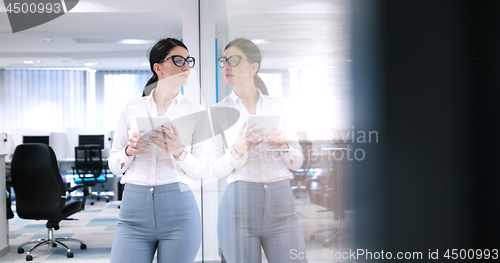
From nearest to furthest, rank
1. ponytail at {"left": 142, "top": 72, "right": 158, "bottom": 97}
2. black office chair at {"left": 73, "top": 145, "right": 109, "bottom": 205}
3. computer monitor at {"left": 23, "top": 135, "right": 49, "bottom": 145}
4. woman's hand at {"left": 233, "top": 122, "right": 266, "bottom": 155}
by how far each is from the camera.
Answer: woman's hand at {"left": 233, "top": 122, "right": 266, "bottom": 155} → ponytail at {"left": 142, "top": 72, "right": 158, "bottom": 97} → black office chair at {"left": 73, "top": 145, "right": 109, "bottom": 205} → computer monitor at {"left": 23, "top": 135, "right": 49, "bottom": 145}

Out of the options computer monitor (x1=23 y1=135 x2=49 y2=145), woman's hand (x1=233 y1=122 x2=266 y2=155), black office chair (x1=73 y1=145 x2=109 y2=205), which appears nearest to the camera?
woman's hand (x1=233 y1=122 x2=266 y2=155)

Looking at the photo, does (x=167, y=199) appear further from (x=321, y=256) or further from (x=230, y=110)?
(x=321, y=256)

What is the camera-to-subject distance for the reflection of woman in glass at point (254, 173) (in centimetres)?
43

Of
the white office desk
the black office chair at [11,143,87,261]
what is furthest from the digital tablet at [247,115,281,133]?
the white office desk

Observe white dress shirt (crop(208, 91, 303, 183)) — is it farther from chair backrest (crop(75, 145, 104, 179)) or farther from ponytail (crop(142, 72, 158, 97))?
chair backrest (crop(75, 145, 104, 179))

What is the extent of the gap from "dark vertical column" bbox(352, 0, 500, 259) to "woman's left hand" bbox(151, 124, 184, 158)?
0.90m

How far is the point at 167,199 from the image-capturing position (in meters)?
1.18

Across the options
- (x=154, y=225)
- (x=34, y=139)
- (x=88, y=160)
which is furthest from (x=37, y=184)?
(x=34, y=139)

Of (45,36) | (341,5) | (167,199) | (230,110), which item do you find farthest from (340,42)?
(45,36)

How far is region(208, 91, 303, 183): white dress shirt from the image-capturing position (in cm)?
41

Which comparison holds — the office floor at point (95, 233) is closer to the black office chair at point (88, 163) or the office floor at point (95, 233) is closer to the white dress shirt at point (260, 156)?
the white dress shirt at point (260, 156)

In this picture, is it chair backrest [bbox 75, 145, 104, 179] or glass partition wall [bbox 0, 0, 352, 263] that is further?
chair backrest [bbox 75, 145, 104, 179]

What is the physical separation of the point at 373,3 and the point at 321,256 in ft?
0.88

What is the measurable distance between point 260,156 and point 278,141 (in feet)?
0.31
